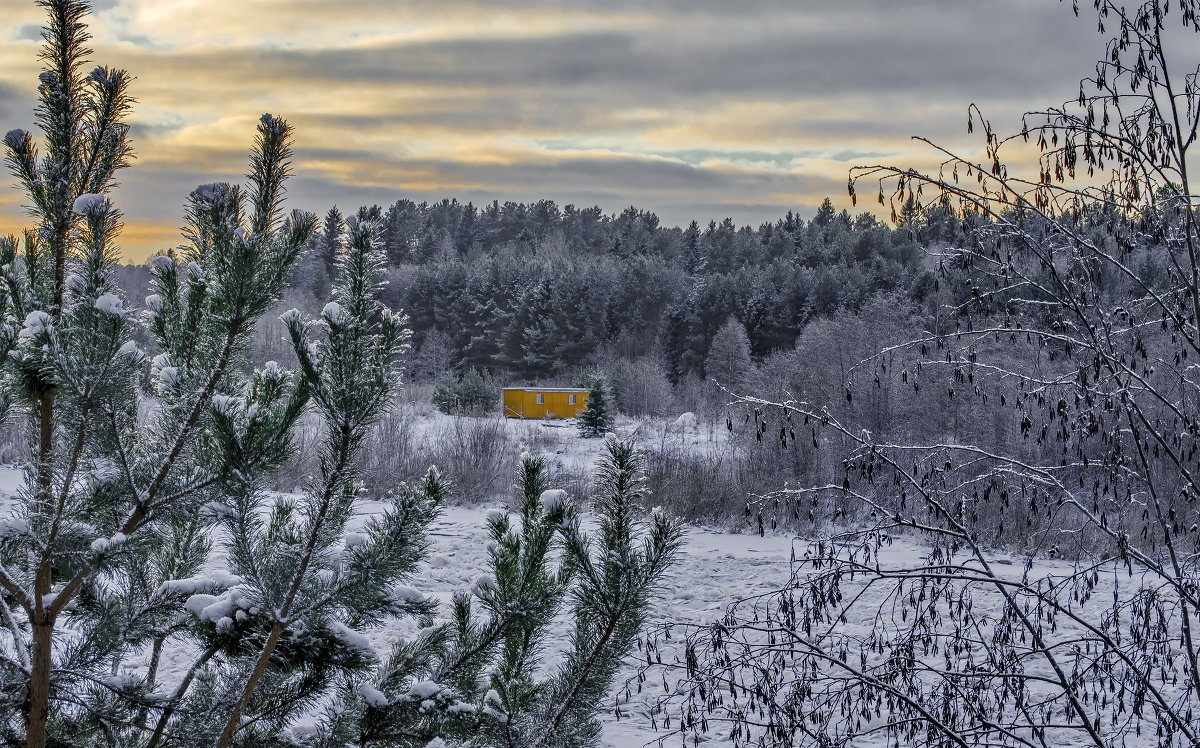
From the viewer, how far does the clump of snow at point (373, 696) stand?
2273 mm

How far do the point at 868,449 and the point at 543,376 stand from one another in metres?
40.0

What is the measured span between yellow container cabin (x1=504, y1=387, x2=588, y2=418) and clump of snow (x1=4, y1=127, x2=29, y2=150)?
86.7ft

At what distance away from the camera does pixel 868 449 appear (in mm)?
3453

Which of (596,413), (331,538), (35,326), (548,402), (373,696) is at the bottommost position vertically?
(548,402)

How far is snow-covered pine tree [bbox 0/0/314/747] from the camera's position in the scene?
2.03 metres

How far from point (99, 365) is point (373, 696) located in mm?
1063

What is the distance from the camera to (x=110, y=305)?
1935 mm

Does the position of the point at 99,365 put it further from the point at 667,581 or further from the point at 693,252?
the point at 693,252

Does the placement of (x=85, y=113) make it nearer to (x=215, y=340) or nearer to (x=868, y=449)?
(x=215, y=340)

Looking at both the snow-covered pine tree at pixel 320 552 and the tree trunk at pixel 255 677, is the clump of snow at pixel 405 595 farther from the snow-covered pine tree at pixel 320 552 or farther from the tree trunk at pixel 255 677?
the tree trunk at pixel 255 677

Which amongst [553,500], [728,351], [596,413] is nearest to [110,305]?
[553,500]

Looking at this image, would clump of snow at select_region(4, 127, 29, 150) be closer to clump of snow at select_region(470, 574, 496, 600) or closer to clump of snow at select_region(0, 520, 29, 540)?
clump of snow at select_region(0, 520, 29, 540)

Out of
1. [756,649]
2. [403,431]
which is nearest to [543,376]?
[403,431]

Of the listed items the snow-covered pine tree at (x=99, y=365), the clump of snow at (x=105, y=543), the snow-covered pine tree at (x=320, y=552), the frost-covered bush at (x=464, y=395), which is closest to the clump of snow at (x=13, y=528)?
the snow-covered pine tree at (x=99, y=365)
